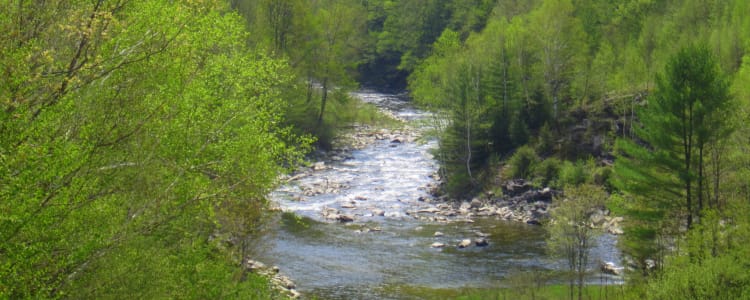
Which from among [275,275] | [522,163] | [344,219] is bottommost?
[344,219]

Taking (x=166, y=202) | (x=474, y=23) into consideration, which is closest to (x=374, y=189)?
(x=166, y=202)

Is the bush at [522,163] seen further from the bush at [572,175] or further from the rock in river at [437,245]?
the rock in river at [437,245]

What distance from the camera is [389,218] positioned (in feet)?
141

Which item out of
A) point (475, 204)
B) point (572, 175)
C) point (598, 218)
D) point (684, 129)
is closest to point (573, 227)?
point (684, 129)

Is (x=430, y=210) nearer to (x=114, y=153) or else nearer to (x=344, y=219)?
(x=344, y=219)

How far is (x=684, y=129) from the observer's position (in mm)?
28984

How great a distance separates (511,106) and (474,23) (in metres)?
44.7

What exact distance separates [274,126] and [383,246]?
17.6 m

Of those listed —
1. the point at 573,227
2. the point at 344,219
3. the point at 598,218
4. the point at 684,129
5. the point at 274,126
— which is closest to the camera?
the point at 274,126

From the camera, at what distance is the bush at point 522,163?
49.8m

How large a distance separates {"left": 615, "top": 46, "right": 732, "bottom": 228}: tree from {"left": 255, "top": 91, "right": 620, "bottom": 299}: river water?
16.7 feet

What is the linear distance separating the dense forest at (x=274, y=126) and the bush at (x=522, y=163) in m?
0.11

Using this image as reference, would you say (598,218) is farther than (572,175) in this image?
No

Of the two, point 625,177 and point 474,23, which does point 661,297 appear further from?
point 474,23
